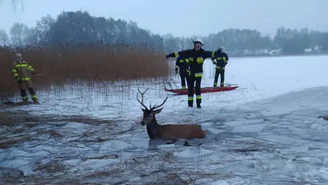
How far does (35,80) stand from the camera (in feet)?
44.7

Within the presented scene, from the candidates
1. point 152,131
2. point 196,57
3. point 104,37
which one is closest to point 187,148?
point 152,131

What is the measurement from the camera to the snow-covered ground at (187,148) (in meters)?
4.23

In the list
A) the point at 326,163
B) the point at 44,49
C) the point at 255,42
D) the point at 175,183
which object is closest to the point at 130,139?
the point at 175,183

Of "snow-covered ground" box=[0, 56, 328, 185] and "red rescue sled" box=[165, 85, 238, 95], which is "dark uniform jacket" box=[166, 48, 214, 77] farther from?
"red rescue sled" box=[165, 85, 238, 95]

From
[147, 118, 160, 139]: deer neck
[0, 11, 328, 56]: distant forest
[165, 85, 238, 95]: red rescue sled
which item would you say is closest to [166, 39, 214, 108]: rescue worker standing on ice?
[165, 85, 238, 95]: red rescue sled

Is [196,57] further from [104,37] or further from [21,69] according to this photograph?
[104,37]

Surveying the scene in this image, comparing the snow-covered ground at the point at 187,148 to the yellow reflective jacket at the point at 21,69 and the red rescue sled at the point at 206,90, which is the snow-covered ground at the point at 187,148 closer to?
the yellow reflective jacket at the point at 21,69

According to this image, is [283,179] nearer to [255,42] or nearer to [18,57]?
[18,57]

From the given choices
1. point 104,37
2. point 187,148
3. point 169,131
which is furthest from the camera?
point 104,37

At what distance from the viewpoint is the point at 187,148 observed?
17.9ft

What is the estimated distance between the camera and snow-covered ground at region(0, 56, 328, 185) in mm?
4234

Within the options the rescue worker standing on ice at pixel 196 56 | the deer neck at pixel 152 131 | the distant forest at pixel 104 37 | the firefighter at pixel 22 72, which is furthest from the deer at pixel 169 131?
the distant forest at pixel 104 37

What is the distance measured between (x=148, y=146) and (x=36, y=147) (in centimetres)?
215

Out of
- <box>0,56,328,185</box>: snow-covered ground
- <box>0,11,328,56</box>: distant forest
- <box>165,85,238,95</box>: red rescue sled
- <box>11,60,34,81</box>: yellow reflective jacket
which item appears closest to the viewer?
<box>0,56,328,185</box>: snow-covered ground
